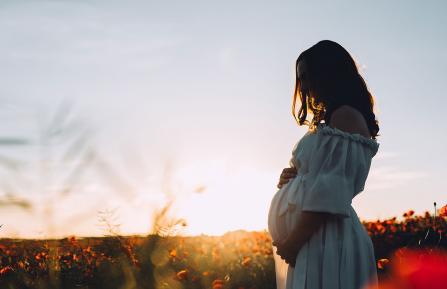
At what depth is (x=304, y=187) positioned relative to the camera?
2.63m

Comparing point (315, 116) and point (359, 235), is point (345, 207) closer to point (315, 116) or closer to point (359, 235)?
point (359, 235)

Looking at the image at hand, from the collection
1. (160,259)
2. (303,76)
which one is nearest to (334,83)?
(303,76)

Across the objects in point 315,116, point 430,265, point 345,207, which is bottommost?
point 430,265

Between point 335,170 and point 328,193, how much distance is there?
0.15m

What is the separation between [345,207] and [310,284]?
44 cm

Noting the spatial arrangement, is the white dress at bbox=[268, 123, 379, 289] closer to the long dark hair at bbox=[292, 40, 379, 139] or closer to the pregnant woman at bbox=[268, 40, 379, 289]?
the pregnant woman at bbox=[268, 40, 379, 289]

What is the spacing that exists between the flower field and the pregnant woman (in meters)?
0.70

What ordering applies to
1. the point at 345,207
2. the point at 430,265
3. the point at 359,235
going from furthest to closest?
the point at 359,235
the point at 345,207
the point at 430,265

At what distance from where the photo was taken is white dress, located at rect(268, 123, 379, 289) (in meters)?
2.60

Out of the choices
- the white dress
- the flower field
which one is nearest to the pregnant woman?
the white dress

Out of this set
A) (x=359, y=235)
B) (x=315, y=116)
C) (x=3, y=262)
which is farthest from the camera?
(x=3, y=262)

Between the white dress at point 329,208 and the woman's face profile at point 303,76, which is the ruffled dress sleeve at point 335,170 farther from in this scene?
the woman's face profile at point 303,76

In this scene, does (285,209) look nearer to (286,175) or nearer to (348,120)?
(286,175)

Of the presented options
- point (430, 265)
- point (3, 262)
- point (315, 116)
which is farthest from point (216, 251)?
point (430, 265)
